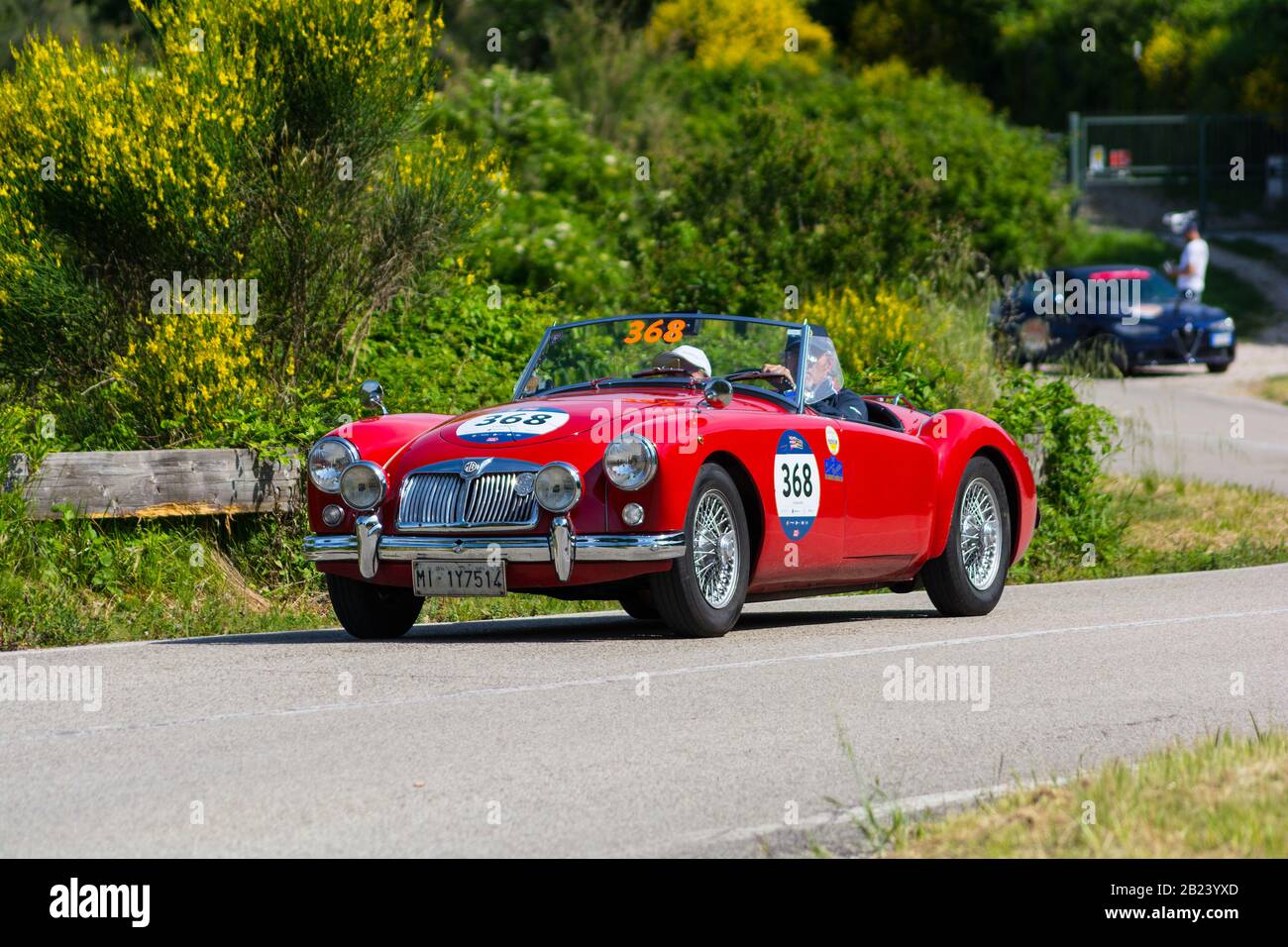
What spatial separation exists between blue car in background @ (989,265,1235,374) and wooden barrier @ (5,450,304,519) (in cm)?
2054

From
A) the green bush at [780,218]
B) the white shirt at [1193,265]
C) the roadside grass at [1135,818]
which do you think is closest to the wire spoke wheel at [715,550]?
the roadside grass at [1135,818]

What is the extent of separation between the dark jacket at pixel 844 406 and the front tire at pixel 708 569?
1.36 meters

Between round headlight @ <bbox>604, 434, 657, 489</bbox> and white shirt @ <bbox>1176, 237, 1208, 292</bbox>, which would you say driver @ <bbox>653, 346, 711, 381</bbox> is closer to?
round headlight @ <bbox>604, 434, 657, 489</bbox>

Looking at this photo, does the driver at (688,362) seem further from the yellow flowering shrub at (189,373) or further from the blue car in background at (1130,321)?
the blue car in background at (1130,321)

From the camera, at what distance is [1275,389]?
29.4 meters

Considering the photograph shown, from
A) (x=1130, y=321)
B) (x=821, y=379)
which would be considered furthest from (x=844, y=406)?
(x=1130, y=321)

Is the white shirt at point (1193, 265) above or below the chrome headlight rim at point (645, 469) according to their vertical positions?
above

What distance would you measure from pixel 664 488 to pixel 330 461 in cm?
Result: 180

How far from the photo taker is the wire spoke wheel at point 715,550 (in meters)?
9.44

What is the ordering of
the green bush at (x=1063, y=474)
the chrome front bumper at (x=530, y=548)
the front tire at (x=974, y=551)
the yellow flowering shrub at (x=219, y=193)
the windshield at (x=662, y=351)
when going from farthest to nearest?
the green bush at (x=1063, y=474)
the yellow flowering shrub at (x=219, y=193)
the front tire at (x=974, y=551)
the windshield at (x=662, y=351)
the chrome front bumper at (x=530, y=548)

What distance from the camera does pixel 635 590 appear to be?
969 centimetres

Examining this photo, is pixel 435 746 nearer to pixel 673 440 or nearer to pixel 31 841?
pixel 31 841

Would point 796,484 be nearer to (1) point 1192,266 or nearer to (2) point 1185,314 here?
(2) point 1185,314
